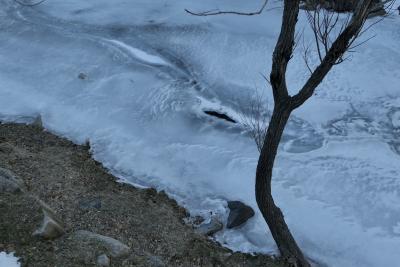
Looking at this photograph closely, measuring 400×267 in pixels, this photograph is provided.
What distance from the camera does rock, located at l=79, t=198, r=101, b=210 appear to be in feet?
15.9

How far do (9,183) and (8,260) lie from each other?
3.03 ft

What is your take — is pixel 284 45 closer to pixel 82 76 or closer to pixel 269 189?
pixel 269 189

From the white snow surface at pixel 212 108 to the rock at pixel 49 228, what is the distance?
4.61ft

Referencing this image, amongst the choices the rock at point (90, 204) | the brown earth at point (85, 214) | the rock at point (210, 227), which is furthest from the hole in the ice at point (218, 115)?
the rock at point (90, 204)

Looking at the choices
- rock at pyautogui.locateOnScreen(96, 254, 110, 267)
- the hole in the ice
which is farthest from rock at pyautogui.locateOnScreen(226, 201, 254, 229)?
the hole in the ice

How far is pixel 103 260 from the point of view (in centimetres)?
390

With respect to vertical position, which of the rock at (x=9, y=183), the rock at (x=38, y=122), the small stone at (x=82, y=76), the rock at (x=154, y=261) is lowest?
the rock at (x=38, y=122)

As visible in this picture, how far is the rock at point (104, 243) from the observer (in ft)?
13.3

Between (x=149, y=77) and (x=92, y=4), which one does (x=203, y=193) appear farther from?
(x=92, y=4)

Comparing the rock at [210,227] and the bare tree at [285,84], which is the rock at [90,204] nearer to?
the rock at [210,227]

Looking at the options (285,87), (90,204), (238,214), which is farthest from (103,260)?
(285,87)

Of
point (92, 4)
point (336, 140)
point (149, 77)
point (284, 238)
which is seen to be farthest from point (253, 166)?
point (92, 4)

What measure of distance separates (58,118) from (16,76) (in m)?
1.37

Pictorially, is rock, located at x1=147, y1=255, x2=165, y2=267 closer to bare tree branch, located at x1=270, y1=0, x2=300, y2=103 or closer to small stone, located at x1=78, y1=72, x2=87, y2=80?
bare tree branch, located at x1=270, y1=0, x2=300, y2=103
